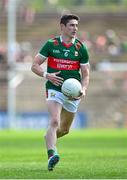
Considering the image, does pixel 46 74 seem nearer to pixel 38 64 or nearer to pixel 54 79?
pixel 54 79

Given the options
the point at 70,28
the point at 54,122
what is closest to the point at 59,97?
the point at 54,122

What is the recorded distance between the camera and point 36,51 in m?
51.1

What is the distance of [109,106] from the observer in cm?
4975

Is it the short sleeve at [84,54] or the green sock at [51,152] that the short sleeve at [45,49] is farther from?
the green sock at [51,152]

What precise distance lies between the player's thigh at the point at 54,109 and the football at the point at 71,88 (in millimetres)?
275

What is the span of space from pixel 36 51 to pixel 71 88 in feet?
118

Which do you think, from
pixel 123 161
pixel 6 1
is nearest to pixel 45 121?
pixel 6 1

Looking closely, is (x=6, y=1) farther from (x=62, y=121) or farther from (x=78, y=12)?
(x=62, y=121)

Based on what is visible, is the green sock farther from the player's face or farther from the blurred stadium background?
the blurred stadium background

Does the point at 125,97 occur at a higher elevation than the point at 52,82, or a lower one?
lower

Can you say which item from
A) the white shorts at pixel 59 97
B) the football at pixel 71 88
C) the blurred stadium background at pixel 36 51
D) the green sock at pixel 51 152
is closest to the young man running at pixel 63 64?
the white shorts at pixel 59 97

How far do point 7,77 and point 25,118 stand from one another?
341 cm

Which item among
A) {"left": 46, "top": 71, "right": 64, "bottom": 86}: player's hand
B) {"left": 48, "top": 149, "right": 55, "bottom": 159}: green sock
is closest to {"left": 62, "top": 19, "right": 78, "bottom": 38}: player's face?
{"left": 46, "top": 71, "right": 64, "bottom": 86}: player's hand

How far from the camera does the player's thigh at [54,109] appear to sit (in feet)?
50.0
